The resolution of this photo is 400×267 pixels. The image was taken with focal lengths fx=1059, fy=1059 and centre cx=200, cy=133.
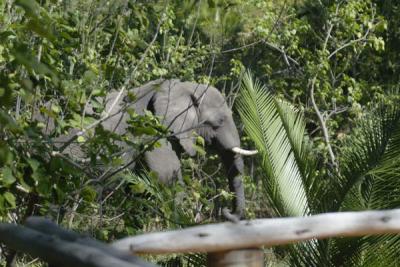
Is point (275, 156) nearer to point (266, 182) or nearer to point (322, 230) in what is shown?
point (266, 182)

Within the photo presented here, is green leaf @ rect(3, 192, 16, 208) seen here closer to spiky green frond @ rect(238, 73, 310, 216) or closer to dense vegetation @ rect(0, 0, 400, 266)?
dense vegetation @ rect(0, 0, 400, 266)

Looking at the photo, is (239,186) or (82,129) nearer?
(82,129)

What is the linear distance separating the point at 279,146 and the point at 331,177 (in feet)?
2.02

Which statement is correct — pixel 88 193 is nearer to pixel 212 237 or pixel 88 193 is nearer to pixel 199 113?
pixel 212 237

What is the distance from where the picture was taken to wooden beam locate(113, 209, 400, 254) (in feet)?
12.8

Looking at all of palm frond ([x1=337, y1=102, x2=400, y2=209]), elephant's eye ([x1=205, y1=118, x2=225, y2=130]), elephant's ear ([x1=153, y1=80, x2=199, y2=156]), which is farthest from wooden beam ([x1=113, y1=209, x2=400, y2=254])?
elephant's eye ([x1=205, y1=118, x2=225, y2=130])

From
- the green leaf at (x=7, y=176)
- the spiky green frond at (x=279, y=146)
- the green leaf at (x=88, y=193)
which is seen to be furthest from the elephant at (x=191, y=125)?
the green leaf at (x=7, y=176)

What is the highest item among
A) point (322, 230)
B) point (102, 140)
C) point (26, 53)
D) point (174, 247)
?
point (102, 140)

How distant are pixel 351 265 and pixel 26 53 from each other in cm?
329

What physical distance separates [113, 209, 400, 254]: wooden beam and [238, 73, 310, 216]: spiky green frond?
317cm

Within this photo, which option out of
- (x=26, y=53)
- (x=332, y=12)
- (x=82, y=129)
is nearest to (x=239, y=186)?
(x=332, y=12)

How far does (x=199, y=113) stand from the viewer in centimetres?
1297

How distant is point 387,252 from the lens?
6930 mm

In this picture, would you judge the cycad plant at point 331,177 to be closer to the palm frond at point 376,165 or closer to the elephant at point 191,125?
the palm frond at point 376,165
